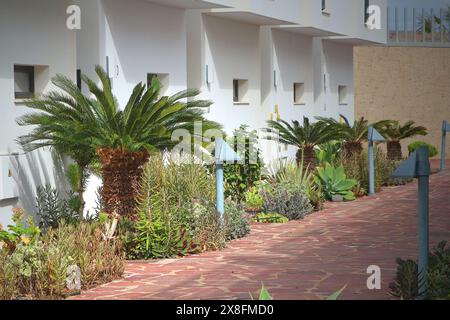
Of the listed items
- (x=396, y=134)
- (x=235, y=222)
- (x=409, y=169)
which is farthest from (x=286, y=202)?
(x=396, y=134)

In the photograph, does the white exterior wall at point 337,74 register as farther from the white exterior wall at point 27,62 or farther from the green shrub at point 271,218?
the white exterior wall at point 27,62

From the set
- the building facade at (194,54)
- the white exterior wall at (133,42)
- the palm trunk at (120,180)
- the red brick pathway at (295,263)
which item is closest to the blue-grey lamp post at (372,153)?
the building facade at (194,54)

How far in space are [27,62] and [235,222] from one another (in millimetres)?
4483

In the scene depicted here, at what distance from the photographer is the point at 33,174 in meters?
15.8

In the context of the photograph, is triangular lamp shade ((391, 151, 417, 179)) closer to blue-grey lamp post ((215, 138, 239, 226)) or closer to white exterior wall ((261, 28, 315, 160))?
blue-grey lamp post ((215, 138, 239, 226))

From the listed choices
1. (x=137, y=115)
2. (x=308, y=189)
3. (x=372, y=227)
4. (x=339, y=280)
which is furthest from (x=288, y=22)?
(x=339, y=280)

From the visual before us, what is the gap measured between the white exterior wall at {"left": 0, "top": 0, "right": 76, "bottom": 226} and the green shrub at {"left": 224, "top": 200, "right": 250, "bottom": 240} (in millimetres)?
3135

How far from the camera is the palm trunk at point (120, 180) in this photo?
14969mm

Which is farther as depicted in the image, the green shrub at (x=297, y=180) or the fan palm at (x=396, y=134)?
the fan palm at (x=396, y=134)

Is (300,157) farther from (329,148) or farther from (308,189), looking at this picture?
(308,189)

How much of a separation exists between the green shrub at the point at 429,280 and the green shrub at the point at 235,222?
496cm

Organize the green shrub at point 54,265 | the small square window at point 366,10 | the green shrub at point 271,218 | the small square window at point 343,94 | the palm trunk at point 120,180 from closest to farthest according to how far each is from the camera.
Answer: the green shrub at point 54,265, the palm trunk at point 120,180, the green shrub at point 271,218, the small square window at point 366,10, the small square window at point 343,94

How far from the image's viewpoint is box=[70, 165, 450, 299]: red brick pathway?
1126cm

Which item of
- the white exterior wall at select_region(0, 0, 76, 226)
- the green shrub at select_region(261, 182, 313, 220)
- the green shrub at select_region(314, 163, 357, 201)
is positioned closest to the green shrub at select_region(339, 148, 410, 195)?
the green shrub at select_region(314, 163, 357, 201)
